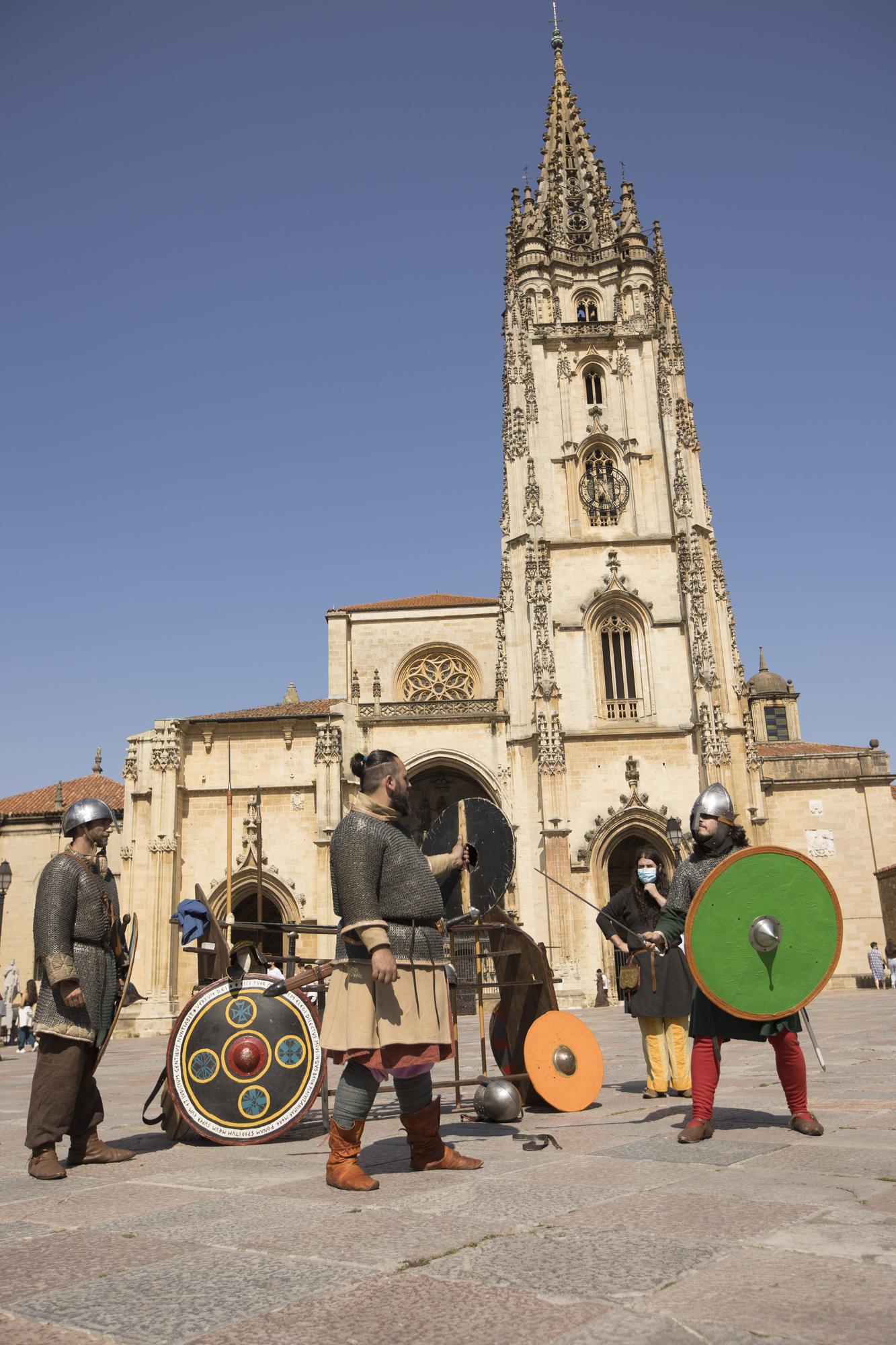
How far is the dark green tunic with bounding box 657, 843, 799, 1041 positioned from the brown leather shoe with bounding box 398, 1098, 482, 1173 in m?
1.30

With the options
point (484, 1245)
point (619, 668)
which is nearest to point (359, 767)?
point (484, 1245)

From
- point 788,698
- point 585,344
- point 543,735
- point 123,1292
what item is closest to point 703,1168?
point 123,1292

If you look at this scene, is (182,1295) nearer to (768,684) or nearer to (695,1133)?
(695,1133)

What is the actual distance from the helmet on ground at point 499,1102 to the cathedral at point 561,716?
19460 mm

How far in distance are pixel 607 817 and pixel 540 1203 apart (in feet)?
80.2

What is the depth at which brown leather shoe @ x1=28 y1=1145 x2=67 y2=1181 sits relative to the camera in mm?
4332

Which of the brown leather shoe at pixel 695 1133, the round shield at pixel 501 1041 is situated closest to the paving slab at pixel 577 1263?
the brown leather shoe at pixel 695 1133

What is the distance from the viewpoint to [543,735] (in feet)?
89.6

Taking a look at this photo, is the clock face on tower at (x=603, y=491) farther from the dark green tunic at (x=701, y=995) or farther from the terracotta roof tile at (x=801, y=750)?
the dark green tunic at (x=701, y=995)

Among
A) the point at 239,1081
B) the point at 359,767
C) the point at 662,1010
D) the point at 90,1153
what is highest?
the point at 359,767

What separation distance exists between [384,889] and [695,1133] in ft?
5.83

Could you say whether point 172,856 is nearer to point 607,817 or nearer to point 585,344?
point 607,817

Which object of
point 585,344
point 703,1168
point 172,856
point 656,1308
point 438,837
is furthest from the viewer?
point 585,344

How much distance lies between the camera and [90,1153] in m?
4.74
